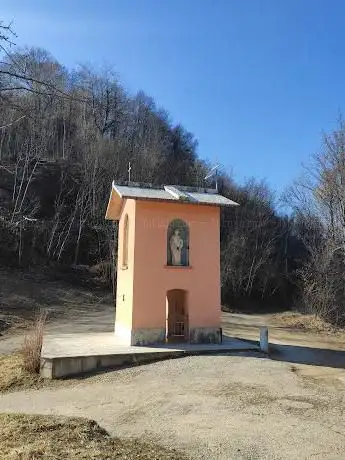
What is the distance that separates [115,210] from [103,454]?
1402 centimetres

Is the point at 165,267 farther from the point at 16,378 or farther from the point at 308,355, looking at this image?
the point at 16,378

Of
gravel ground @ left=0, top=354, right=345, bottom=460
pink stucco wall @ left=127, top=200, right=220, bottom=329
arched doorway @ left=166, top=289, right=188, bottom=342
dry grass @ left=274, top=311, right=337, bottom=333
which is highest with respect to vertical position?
pink stucco wall @ left=127, top=200, right=220, bottom=329

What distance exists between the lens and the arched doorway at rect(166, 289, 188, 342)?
1508 cm

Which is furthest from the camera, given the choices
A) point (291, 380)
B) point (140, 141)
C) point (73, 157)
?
point (140, 141)

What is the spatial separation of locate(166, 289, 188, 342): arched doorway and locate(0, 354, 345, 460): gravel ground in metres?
2.38

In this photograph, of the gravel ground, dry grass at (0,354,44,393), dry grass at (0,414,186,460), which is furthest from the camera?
dry grass at (0,354,44,393)

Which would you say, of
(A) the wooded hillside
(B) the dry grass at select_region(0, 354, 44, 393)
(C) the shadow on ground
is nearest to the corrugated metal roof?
(C) the shadow on ground

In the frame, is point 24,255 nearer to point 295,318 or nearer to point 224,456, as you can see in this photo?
point 295,318

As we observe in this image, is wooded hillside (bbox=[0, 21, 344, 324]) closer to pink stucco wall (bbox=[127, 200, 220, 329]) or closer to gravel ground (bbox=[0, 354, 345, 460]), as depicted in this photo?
pink stucco wall (bbox=[127, 200, 220, 329])

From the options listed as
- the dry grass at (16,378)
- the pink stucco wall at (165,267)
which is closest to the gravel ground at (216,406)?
the dry grass at (16,378)

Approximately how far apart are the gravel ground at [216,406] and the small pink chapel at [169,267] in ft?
7.11

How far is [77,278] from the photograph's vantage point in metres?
33.2

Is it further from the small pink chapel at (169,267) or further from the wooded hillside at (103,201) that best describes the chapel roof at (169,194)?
the wooded hillside at (103,201)

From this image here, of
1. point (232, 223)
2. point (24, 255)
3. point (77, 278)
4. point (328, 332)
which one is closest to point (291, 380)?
point (328, 332)
